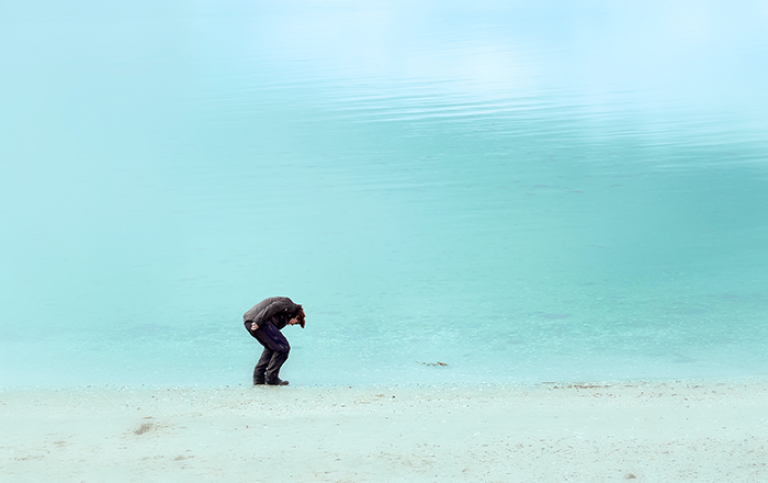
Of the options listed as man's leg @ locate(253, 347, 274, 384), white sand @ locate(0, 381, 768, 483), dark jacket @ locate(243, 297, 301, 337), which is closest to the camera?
white sand @ locate(0, 381, 768, 483)

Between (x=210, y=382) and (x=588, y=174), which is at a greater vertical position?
(x=588, y=174)

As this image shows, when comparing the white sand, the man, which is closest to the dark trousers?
the man

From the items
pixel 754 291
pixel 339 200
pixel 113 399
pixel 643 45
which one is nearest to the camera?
pixel 113 399

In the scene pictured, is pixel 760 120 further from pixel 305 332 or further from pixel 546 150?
pixel 305 332

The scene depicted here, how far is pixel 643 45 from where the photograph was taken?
43.6 m

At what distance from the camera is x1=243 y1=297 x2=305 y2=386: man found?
8086 millimetres

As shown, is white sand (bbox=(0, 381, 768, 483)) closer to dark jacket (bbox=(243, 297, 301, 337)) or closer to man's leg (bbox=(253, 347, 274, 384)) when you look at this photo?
man's leg (bbox=(253, 347, 274, 384))

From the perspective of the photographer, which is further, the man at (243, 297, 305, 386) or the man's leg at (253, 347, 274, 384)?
the man's leg at (253, 347, 274, 384)

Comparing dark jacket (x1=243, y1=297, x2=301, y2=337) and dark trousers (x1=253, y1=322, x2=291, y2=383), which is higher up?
dark jacket (x1=243, y1=297, x2=301, y2=337)

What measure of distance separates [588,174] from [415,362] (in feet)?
32.4

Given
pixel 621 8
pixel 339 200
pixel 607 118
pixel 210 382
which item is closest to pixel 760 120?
pixel 607 118

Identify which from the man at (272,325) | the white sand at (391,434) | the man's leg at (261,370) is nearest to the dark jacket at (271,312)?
the man at (272,325)

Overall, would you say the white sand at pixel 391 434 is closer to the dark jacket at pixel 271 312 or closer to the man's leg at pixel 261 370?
the man's leg at pixel 261 370

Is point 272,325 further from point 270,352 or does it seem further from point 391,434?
point 391,434
